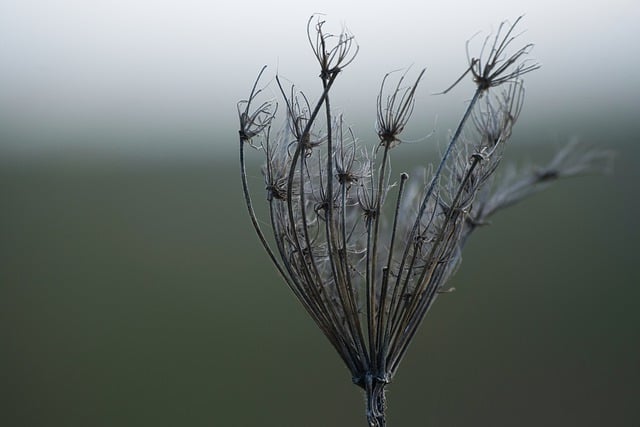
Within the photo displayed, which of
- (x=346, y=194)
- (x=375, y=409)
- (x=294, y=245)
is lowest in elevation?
(x=375, y=409)

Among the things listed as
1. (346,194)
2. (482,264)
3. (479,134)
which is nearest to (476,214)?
(479,134)

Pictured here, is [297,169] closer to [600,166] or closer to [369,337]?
[369,337]

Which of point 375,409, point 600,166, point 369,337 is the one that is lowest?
point 375,409

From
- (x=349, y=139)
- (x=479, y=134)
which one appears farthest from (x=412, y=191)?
(x=349, y=139)

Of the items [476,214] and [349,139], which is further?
[476,214]

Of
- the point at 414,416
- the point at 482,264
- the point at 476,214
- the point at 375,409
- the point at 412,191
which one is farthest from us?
the point at 482,264

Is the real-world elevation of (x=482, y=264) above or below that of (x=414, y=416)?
above

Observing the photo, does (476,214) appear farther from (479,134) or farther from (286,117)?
(286,117)

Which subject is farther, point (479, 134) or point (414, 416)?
point (414, 416)

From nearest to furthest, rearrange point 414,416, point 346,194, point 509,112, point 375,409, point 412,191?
point 375,409
point 346,194
point 509,112
point 412,191
point 414,416
